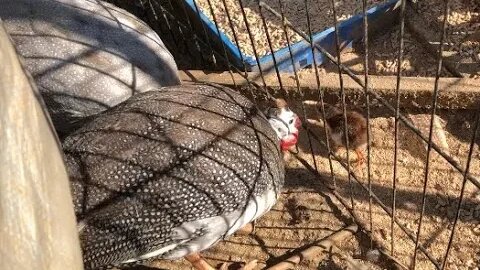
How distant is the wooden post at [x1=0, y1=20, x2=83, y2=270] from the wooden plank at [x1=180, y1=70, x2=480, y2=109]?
1.41 metres

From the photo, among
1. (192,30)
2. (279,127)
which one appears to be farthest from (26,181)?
(192,30)

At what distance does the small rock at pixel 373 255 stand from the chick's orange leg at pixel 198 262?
534mm

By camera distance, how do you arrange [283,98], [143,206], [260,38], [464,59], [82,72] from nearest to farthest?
1. [143,206]
2. [82,72]
3. [283,98]
4. [464,59]
5. [260,38]

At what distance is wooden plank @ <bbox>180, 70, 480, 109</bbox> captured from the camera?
7.14ft

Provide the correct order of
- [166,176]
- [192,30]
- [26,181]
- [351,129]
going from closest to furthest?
[26,181], [166,176], [351,129], [192,30]

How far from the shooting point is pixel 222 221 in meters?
1.88

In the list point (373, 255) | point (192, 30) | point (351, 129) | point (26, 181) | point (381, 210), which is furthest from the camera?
point (192, 30)

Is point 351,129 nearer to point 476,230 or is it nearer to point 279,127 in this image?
point 279,127

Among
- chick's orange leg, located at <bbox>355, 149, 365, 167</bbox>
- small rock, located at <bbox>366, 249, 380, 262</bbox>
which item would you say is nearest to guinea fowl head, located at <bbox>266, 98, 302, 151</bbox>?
chick's orange leg, located at <bbox>355, 149, 365, 167</bbox>

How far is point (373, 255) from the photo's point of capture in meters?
2.11

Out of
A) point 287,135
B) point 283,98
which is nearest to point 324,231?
point 287,135

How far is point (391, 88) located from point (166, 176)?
0.91m

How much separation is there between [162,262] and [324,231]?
59 cm

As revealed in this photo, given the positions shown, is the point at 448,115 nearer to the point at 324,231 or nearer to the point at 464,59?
the point at 464,59
